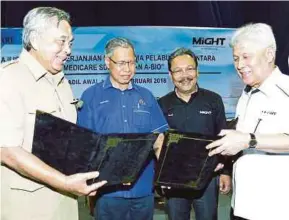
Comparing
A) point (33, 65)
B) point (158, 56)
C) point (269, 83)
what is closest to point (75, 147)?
point (33, 65)

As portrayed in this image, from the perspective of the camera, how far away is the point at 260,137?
1.74 metres

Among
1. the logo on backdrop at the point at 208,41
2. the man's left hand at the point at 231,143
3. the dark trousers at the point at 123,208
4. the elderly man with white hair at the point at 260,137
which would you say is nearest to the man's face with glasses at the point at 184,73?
the dark trousers at the point at 123,208

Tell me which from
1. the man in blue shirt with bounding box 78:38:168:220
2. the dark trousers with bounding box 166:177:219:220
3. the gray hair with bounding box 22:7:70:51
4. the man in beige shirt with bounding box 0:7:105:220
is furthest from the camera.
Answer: the dark trousers with bounding box 166:177:219:220

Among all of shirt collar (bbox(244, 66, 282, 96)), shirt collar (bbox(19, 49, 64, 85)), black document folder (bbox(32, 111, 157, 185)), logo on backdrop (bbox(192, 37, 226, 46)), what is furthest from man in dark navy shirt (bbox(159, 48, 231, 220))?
logo on backdrop (bbox(192, 37, 226, 46))

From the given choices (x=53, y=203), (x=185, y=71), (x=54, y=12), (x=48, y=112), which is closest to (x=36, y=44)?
(x=54, y=12)

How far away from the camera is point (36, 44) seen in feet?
5.53

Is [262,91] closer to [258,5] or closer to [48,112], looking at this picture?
[48,112]

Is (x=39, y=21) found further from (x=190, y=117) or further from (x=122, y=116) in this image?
(x=190, y=117)

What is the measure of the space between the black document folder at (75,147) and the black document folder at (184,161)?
21 cm

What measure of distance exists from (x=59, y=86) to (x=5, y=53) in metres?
2.39

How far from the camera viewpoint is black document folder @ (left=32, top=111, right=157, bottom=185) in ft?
5.14

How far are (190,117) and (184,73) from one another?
280 mm

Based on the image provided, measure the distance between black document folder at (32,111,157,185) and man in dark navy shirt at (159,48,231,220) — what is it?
1.04m

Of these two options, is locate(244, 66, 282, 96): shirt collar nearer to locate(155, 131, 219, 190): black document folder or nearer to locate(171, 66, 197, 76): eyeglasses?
locate(155, 131, 219, 190): black document folder
